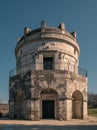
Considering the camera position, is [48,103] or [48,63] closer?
[48,103]

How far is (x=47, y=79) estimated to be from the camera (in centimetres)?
2372

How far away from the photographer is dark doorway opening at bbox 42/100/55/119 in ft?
80.4

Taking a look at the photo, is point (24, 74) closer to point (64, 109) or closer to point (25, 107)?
point (25, 107)

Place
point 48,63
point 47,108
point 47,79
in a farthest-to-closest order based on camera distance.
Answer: point 48,63
point 47,108
point 47,79

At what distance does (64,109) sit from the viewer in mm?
23266

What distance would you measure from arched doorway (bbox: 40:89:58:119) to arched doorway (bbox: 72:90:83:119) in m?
3.01

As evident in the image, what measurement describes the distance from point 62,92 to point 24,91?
13.0 feet

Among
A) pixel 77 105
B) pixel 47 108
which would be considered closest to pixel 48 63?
pixel 47 108

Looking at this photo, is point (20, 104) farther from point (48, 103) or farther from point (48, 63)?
point (48, 63)

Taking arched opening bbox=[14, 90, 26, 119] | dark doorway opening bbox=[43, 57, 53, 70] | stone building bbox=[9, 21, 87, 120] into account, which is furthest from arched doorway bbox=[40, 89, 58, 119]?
dark doorway opening bbox=[43, 57, 53, 70]

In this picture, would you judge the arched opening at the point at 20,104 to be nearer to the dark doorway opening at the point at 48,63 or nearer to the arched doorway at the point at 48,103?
the arched doorway at the point at 48,103

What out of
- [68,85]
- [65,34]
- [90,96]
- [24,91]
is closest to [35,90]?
[24,91]

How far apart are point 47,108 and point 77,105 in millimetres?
3794

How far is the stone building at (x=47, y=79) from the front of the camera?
77.1 feet
